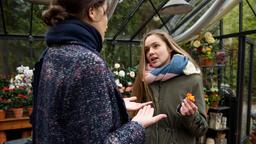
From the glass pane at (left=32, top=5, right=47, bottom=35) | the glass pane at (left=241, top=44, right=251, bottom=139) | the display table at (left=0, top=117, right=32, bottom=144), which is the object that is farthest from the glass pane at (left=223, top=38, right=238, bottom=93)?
the display table at (left=0, top=117, right=32, bottom=144)

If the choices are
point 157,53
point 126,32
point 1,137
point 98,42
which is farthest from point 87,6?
point 126,32

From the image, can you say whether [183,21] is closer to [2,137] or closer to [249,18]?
[249,18]

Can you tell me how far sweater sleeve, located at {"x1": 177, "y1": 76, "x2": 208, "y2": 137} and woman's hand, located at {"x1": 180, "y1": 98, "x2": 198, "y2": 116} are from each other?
0.07 metres

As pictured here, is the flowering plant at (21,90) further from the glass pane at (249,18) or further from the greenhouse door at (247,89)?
the glass pane at (249,18)

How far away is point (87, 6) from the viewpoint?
2.89 feet

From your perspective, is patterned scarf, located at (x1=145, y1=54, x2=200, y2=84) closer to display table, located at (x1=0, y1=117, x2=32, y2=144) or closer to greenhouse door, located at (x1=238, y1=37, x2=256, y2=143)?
display table, located at (x1=0, y1=117, x2=32, y2=144)

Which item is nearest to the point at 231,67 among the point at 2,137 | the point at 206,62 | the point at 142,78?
the point at 206,62

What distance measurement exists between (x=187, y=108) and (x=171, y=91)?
23cm

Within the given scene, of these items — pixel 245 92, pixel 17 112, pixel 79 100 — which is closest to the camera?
pixel 79 100

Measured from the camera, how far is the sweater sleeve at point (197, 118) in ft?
5.30

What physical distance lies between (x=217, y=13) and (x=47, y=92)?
354 cm

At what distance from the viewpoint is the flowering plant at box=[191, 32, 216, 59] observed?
5198mm

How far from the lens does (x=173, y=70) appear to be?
171cm

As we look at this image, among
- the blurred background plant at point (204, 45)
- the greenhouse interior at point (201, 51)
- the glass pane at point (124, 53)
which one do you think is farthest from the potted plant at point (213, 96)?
the glass pane at point (124, 53)
